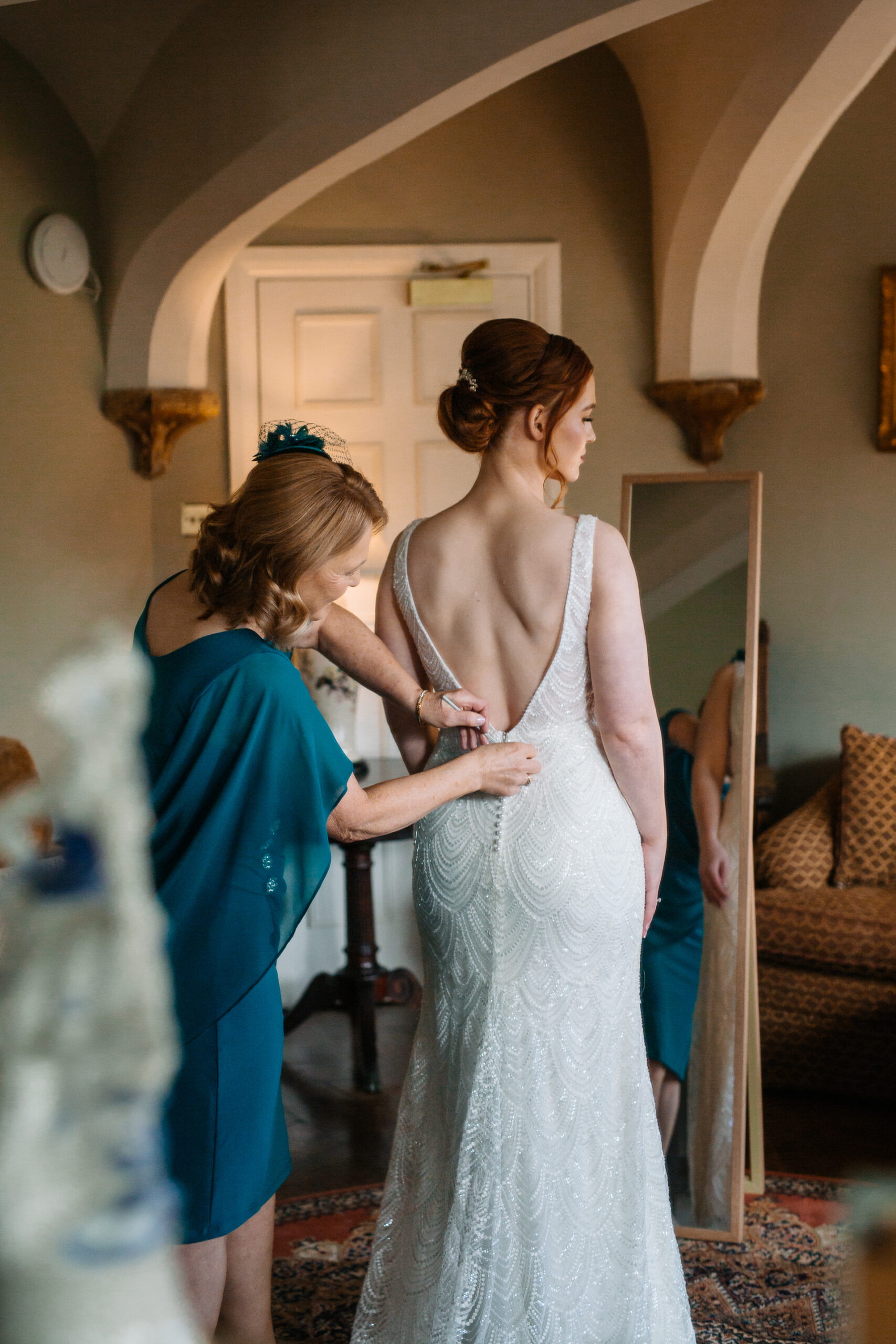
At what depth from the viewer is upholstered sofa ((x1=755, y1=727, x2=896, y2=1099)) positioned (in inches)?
135

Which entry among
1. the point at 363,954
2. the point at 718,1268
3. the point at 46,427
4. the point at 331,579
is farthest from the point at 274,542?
the point at 46,427

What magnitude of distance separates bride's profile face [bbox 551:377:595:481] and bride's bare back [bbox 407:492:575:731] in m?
0.09

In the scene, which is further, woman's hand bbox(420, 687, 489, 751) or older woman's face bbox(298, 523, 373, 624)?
woman's hand bbox(420, 687, 489, 751)


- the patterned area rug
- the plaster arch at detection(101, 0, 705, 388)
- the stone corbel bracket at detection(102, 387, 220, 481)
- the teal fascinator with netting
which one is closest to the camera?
the teal fascinator with netting

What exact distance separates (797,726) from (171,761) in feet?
12.2

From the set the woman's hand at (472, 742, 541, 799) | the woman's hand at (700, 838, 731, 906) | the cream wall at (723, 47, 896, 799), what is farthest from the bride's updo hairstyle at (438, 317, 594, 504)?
the cream wall at (723, 47, 896, 799)

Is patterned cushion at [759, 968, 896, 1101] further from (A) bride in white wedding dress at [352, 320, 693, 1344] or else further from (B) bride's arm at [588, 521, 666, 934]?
(B) bride's arm at [588, 521, 666, 934]

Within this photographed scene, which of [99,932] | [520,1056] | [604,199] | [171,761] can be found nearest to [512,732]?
[520,1056]

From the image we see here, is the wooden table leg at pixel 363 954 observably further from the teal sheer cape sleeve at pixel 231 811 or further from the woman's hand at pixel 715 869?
the teal sheer cape sleeve at pixel 231 811

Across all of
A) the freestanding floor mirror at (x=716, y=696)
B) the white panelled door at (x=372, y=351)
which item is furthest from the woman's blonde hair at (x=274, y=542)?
the white panelled door at (x=372, y=351)

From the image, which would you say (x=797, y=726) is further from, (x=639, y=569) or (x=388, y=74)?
(x=388, y=74)

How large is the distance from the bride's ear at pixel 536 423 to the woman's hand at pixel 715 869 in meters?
1.12

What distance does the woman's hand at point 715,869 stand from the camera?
2535 millimetres

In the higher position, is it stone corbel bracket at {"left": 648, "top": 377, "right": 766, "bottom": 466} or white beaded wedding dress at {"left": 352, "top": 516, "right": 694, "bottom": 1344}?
stone corbel bracket at {"left": 648, "top": 377, "right": 766, "bottom": 466}
